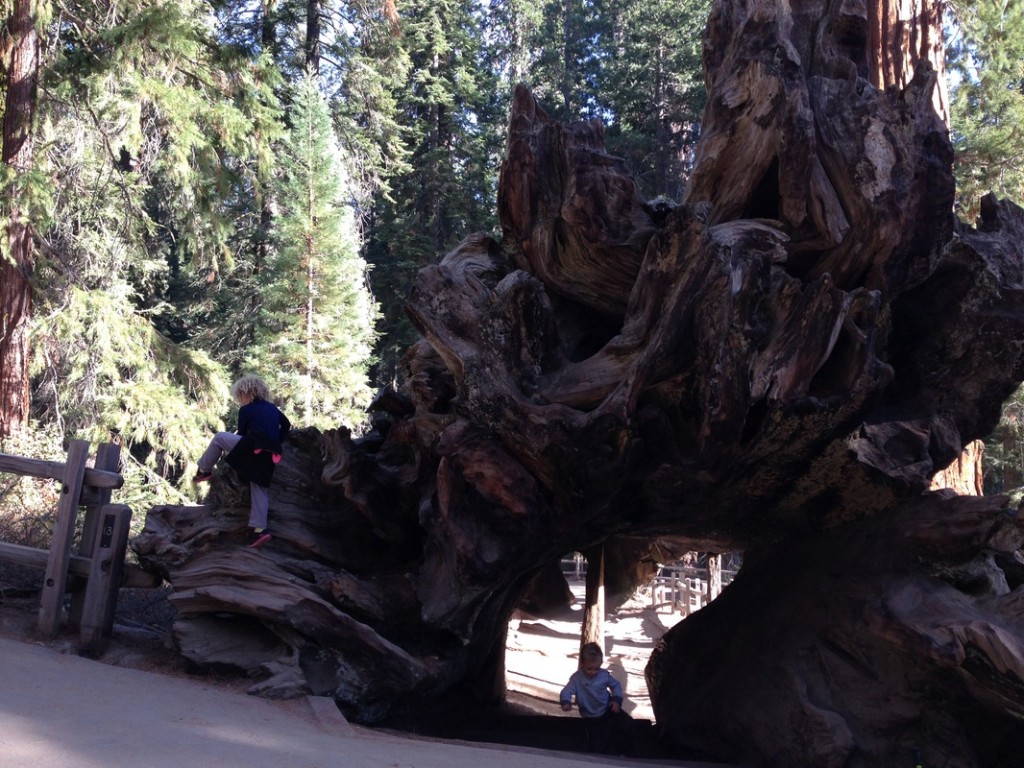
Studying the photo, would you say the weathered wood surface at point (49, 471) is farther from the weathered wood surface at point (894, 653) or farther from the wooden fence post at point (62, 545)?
the weathered wood surface at point (894, 653)

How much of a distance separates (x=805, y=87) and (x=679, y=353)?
2.36 meters

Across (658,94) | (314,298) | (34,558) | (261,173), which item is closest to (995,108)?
(261,173)

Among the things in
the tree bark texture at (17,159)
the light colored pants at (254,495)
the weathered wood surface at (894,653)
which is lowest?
the weathered wood surface at (894,653)

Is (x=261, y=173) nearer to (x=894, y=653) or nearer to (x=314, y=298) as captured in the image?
(x=314, y=298)

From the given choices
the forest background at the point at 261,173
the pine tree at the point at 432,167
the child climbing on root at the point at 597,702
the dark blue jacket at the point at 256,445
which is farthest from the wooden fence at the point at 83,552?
the pine tree at the point at 432,167

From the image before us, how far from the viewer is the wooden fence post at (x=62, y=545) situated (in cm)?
758

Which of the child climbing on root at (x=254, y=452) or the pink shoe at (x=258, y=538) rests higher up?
the child climbing on root at (x=254, y=452)

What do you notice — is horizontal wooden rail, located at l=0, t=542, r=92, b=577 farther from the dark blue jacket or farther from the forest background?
the forest background

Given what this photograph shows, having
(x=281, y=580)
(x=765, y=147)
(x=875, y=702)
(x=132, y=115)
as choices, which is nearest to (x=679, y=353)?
(x=765, y=147)

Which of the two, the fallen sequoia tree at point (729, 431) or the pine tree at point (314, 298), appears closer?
the fallen sequoia tree at point (729, 431)

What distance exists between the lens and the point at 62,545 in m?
7.57

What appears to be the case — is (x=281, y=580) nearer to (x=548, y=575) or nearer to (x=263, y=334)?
(x=548, y=575)

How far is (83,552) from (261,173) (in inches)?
342

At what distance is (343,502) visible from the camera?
331 inches
